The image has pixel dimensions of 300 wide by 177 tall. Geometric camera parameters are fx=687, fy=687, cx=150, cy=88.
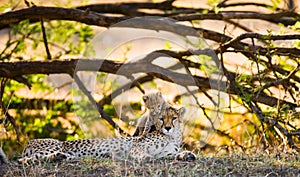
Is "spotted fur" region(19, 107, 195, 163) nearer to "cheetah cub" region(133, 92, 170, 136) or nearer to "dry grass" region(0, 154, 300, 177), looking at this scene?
"cheetah cub" region(133, 92, 170, 136)

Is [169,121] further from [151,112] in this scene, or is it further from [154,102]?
[154,102]

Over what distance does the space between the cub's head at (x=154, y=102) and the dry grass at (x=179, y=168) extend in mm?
886

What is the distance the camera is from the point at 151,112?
5500 millimetres

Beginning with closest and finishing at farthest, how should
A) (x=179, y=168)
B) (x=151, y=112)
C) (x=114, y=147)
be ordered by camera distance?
1. (x=179, y=168)
2. (x=114, y=147)
3. (x=151, y=112)

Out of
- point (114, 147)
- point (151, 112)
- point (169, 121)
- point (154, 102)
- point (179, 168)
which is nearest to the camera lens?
point (179, 168)

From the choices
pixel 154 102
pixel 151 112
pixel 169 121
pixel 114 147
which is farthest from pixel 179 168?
pixel 154 102

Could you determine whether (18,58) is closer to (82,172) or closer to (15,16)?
(15,16)

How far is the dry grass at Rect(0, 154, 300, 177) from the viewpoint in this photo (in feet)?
13.5

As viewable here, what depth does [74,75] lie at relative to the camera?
6438 mm

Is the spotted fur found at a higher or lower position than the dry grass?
lower

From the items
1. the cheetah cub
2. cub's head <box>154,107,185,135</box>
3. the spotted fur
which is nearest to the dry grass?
the spotted fur

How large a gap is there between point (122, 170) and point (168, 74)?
7.20 ft

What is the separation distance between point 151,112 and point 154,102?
0.18 meters

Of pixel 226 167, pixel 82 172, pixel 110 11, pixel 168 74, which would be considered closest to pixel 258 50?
pixel 168 74
